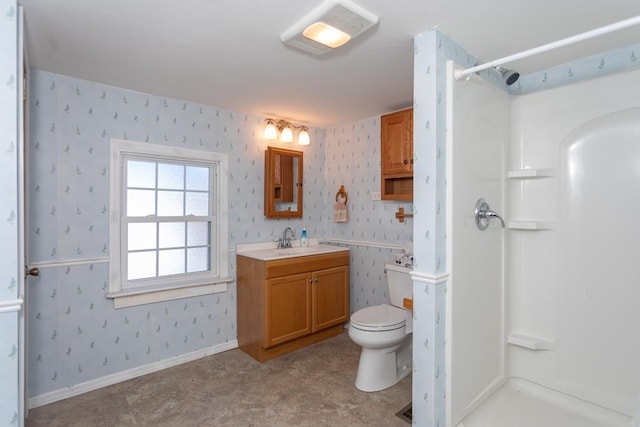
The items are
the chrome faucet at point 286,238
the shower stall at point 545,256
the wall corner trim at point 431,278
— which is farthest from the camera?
the chrome faucet at point 286,238

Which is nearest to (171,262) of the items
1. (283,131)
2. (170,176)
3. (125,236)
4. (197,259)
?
(197,259)

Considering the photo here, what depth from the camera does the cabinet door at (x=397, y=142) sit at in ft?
9.19

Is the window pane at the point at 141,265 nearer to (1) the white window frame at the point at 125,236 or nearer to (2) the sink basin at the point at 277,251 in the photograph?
(1) the white window frame at the point at 125,236

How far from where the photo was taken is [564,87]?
2.05m

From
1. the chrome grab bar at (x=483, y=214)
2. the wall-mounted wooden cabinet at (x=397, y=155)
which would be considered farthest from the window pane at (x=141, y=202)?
the chrome grab bar at (x=483, y=214)

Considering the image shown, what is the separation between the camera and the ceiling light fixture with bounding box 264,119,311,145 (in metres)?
3.18

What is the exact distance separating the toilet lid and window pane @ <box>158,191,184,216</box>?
1676mm

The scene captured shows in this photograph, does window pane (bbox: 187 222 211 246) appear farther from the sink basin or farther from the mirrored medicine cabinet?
the mirrored medicine cabinet

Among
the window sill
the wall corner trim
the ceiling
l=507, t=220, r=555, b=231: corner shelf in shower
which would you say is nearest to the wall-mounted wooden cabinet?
the ceiling

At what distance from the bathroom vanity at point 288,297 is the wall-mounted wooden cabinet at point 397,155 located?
0.78 metres

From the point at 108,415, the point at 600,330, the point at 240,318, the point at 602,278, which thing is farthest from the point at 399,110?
the point at 108,415

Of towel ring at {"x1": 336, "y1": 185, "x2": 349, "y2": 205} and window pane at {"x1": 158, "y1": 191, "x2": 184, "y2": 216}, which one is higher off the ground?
towel ring at {"x1": 336, "y1": 185, "x2": 349, "y2": 205}

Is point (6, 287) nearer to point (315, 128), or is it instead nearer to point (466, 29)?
point (466, 29)

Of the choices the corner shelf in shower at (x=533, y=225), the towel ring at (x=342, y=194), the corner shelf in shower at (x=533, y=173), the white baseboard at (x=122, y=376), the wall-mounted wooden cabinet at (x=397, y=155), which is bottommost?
the white baseboard at (x=122, y=376)
